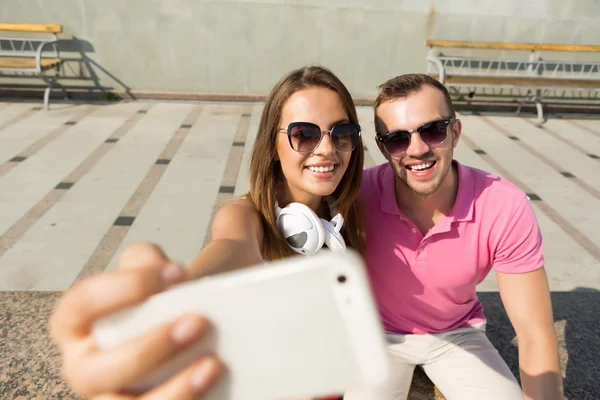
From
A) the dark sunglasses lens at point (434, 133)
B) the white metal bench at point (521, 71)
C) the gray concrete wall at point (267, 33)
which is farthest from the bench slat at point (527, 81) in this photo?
the dark sunglasses lens at point (434, 133)

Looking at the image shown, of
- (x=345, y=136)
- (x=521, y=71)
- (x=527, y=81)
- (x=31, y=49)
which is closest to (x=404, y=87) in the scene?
(x=345, y=136)

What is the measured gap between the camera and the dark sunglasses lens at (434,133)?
183 centimetres

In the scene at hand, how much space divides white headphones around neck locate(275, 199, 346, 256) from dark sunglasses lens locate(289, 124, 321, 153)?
0.20m

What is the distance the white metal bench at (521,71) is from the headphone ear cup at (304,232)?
6.68 metres

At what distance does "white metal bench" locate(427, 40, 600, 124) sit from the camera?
7.73 meters

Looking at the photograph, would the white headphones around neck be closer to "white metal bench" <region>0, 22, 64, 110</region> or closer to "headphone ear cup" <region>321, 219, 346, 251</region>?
"headphone ear cup" <region>321, 219, 346, 251</region>

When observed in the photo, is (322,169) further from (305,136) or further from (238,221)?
(238,221)

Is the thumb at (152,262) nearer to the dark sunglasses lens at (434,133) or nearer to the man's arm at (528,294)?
the dark sunglasses lens at (434,133)

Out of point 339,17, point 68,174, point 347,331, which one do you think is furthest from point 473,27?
point 347,331

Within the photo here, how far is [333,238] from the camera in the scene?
1694 millimetres

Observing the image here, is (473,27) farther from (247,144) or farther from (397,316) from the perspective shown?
(397,316)

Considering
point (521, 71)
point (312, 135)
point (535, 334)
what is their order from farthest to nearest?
point (521, 71), point (535, 334), point (312, 135)

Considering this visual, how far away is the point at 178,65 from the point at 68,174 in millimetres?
3904

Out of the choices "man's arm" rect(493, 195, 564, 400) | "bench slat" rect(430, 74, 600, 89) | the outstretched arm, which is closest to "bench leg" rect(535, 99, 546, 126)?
"bench slat" rect(430, 74, 600, 89)
